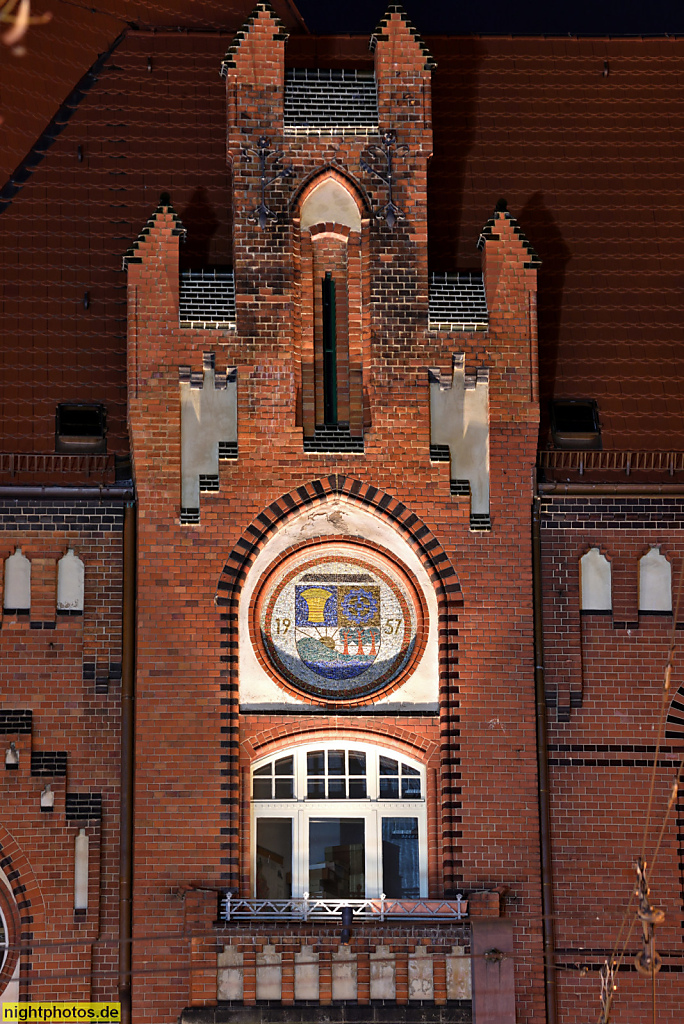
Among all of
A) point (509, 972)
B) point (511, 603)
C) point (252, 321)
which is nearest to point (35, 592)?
point (252, 321)

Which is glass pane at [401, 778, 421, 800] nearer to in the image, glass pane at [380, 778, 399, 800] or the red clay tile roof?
glass pane at [380, 778, 399, 800]

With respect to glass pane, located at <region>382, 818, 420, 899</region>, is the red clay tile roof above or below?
above

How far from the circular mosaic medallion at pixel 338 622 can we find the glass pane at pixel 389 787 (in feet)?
2.84

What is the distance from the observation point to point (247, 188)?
14.0m

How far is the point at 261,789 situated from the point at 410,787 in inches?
56.3

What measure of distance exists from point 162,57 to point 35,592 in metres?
6.80

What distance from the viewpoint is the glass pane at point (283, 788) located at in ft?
43.8

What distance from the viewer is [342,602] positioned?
1373cm

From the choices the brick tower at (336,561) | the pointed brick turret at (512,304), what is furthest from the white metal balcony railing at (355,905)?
the pointed brick turret at (512,304)

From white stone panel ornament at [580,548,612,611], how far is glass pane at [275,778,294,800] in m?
3.31

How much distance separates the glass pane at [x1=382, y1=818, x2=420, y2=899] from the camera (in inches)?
519

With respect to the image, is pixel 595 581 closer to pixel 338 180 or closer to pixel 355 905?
pixel 355 905

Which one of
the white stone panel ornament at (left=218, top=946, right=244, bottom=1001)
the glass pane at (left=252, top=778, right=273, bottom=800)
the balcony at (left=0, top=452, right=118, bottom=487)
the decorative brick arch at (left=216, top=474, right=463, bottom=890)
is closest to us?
the white stone panel ornament at (left=218, top=946, right=244, bottom=1001)

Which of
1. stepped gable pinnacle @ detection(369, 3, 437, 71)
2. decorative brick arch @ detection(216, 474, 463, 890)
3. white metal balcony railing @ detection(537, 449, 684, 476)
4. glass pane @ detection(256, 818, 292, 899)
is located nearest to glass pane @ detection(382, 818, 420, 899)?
decorative brick arch @ detection(216, 474, 463, 890)
